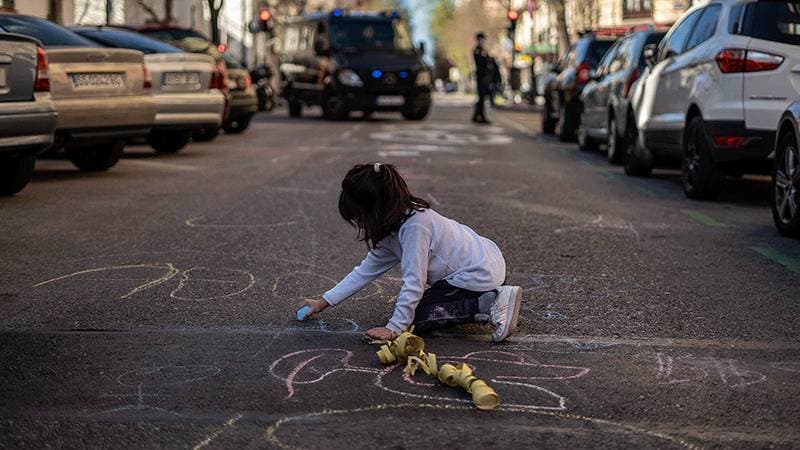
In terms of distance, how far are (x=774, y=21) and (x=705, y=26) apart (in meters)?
1.16

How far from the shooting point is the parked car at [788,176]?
8406 millimetres

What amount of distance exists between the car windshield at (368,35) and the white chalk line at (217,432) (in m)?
24.0

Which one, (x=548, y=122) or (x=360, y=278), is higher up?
(x=360, y=278)

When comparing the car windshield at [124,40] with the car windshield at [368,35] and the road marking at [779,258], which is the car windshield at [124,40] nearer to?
the road marking at [779,258]

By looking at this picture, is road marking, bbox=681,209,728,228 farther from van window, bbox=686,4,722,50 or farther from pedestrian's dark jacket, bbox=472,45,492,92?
pedestrian's dark jacket, bbox=472,45,492,92

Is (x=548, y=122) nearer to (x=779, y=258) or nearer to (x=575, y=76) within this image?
(x=575, y=76)

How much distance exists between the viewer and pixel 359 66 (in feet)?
87.2

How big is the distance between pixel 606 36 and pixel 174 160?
8384 millimetres

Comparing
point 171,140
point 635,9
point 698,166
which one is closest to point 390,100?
point 171,140

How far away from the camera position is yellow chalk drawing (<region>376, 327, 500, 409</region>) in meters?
3.99

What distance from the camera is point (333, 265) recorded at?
278 inches

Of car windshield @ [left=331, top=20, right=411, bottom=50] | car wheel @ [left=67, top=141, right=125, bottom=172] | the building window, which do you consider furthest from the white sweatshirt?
the building window

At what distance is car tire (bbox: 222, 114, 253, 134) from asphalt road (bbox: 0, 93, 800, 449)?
1042 centimetres

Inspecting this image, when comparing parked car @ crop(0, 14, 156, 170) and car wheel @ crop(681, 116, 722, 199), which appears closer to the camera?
car wheel @ crop(681, 116, 722, 199)
